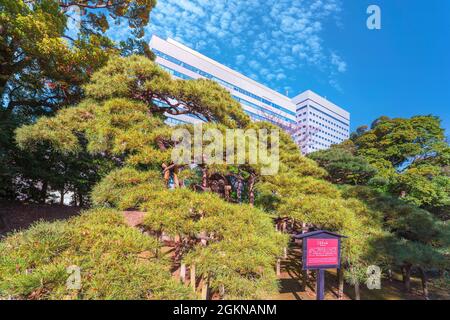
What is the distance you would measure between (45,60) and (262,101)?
1122 inches

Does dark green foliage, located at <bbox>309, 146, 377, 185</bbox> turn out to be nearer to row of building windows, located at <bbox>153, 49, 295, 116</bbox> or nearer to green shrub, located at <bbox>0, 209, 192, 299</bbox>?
green shrub, located at <bbox>0, 209, 192, 299</bbox>

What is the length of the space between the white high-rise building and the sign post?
237 inches

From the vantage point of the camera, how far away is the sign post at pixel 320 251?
8.64ft

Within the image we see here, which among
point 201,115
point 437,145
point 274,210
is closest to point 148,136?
point 201,115

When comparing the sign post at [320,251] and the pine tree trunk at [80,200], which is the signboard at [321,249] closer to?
the sign post at [320,251]

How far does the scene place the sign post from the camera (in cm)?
263

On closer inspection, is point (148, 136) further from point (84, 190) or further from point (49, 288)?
point (84, 190)

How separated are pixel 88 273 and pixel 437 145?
12.4m

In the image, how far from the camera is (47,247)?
5.08ft

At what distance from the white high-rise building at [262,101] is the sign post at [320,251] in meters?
6.01

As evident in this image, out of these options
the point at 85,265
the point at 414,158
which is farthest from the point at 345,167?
the point at 85,265

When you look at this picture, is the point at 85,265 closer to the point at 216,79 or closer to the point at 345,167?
the point at 345,167

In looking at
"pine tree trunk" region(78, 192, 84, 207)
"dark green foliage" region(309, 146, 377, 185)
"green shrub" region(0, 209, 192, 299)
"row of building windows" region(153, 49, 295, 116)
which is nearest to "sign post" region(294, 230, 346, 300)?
"green shrub" region(0, 209, 192, 299)

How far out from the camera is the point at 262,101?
3019cm
